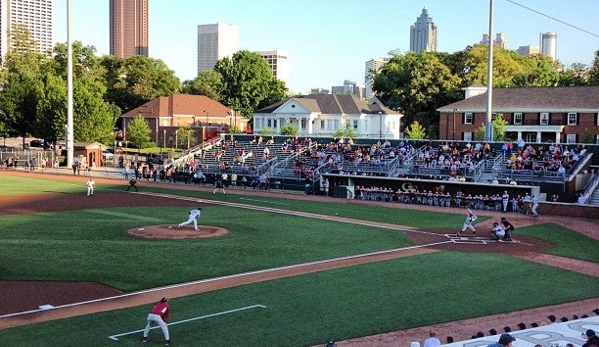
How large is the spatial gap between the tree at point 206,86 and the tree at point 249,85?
22.6ft

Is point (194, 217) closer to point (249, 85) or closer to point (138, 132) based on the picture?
point (138, 132)

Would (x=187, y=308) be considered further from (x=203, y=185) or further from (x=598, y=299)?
(x=203, y=185)

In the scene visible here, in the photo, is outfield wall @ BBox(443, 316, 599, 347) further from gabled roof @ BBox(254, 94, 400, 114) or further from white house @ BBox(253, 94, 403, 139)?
gabled roof @ BBox(254, 94, 400, 114)

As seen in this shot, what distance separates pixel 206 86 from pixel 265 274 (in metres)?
104

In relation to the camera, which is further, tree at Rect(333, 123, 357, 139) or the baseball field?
tree at Rect(333, 123, 357, 139)

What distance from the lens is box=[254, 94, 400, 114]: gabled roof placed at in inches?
3253

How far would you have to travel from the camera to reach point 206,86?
124m

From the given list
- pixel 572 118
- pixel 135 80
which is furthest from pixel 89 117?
pixel 572 118

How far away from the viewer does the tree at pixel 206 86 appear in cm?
12231

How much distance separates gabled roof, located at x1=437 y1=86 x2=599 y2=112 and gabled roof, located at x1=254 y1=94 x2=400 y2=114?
584 inches

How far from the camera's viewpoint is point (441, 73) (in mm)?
81312

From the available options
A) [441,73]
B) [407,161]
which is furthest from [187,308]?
[441,73]

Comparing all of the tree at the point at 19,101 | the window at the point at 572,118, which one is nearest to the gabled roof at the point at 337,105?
the window at the point at 572,118

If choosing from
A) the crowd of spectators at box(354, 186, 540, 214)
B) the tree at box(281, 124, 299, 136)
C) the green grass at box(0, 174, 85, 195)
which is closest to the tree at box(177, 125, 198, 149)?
the tree at box(281, 124, 299, 136)
